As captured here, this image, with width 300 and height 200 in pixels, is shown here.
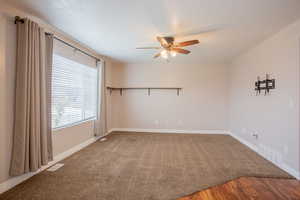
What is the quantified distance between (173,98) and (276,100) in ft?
9.83

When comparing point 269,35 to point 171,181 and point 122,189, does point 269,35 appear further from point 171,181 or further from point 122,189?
point 122,189

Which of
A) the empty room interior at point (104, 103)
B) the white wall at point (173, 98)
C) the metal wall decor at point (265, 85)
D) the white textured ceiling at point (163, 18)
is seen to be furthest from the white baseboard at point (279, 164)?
the white textured ceiling at point (163, 18)

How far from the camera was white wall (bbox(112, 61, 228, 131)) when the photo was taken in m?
5.42

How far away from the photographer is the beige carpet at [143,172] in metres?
2.06

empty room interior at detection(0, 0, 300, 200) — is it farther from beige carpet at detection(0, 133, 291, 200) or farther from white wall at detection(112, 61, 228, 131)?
white wall at detection(112, 61, 228, 131)

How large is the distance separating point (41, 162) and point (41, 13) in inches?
89.3

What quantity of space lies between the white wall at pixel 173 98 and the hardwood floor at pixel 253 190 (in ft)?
10.2

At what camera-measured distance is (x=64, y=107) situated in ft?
10.6

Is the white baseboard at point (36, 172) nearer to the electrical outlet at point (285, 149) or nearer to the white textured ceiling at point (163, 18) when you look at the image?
the white textured ceiling at point (163, 18)

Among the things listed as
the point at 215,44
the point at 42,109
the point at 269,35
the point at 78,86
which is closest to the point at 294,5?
the point at 269,35

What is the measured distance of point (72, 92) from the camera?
3.49 meters

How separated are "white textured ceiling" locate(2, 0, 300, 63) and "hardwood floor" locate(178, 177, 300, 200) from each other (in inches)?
97.5

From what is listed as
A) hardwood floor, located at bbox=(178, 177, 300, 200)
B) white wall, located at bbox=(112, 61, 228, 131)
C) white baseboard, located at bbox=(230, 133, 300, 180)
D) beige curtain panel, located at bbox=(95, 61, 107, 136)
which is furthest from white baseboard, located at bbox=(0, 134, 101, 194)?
white baseboard, located at bbox=(230, 133, 300, 180)

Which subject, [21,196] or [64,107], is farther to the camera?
[64,107]
